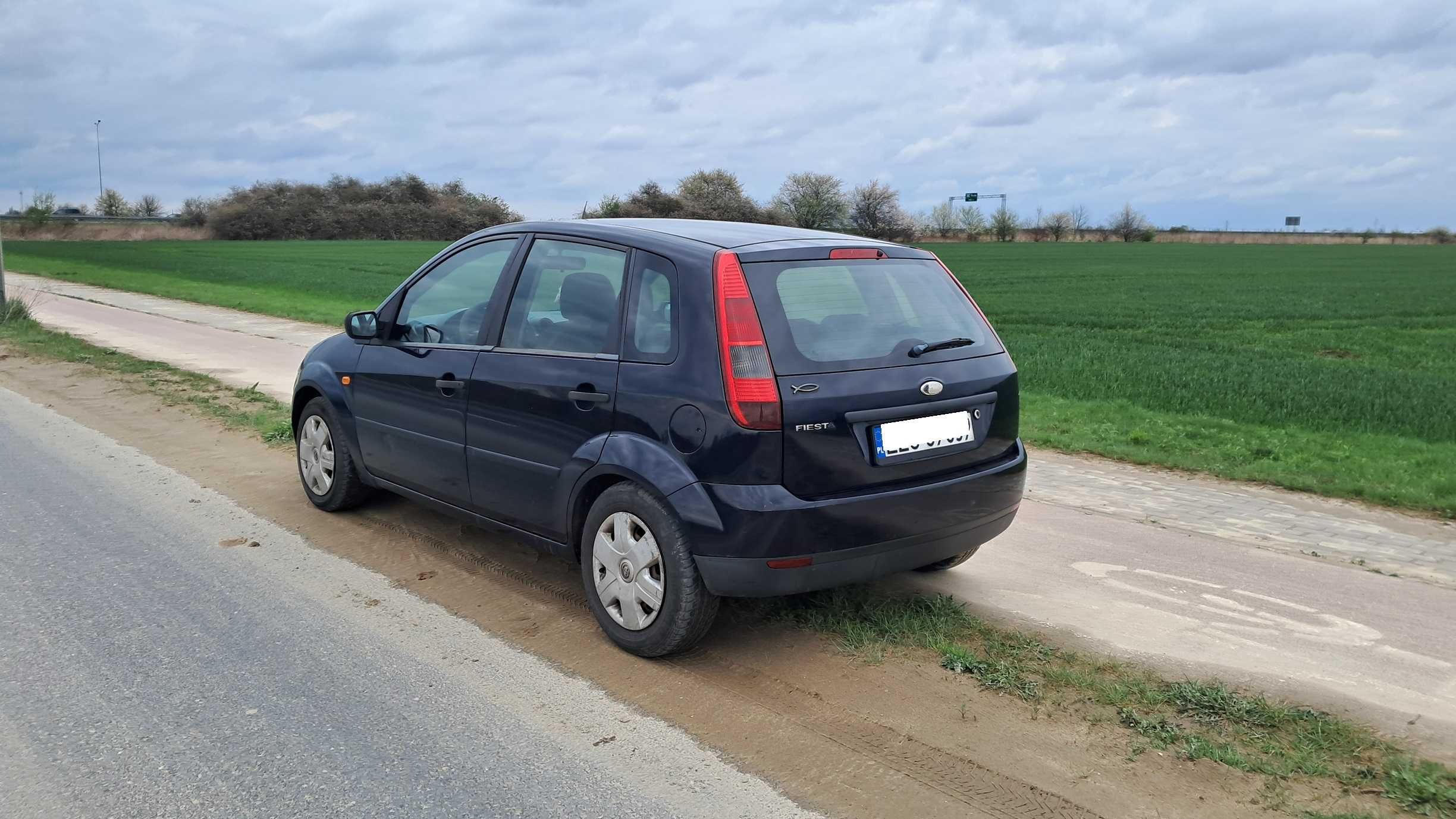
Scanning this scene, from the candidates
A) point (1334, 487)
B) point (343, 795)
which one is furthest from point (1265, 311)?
point (343, 795)

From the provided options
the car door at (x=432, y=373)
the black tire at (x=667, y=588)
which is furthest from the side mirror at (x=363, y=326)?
the black tire at (x=667, y=588)

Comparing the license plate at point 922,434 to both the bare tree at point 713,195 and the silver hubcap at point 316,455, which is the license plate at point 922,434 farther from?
the bare tree at point 713,195

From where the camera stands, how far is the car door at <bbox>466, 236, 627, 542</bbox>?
14.6ft

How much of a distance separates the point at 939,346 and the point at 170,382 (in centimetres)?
1000

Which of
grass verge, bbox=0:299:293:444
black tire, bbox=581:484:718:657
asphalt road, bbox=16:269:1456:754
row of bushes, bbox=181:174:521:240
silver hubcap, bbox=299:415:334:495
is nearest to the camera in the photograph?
black tire, bbox=581:484:718:657

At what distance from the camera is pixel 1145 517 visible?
263 inches

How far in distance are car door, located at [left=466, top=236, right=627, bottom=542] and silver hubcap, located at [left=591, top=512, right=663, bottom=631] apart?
0.27 metres

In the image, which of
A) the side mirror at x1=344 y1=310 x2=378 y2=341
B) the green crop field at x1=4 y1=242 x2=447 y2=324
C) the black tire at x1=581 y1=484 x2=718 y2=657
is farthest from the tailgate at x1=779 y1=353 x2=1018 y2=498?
the green crop field at x1=4 y1=242 x2=447 y2=324

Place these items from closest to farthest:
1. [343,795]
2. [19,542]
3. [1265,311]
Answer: [343,795], [19,542], [1265,311]

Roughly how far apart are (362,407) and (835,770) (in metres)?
3.48

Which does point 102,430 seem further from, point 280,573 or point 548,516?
point 548,516

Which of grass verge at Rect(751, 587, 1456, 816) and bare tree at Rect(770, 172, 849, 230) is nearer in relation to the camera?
grass verge at Rect(751, 587, 1456, 816)

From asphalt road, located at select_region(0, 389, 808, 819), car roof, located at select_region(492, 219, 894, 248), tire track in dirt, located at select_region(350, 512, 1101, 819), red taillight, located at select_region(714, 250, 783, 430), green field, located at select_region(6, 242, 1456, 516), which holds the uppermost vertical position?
car roof, located at select_region(492, 219, 894, 248)

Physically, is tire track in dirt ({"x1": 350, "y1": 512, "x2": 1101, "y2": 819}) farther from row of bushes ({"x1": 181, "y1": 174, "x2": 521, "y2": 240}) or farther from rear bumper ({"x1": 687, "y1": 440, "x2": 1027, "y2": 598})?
row of bushes ({"x1": 181, "y1": 174, "x2": 521, "y2": 240})
